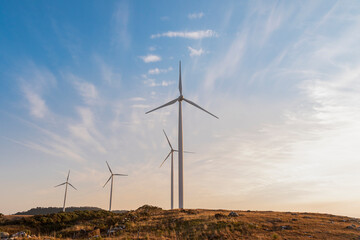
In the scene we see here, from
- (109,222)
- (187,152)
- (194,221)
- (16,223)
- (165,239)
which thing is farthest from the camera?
(187,152)

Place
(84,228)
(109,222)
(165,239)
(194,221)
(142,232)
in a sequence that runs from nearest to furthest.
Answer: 1. (165,239)
2. (142,232)
3. (194,221)
4. (84,228)
5. (109,222)

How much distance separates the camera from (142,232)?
3244 centimetres

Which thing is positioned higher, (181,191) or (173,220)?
(181,191)

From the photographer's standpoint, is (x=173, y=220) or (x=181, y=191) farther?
(x=181, y=191)

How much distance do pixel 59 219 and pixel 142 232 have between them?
84.3ft

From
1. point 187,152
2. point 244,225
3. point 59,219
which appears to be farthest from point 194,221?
point 187,152

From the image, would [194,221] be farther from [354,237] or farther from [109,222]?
[354,237]

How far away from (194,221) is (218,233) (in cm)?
751

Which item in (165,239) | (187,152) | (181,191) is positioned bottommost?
(165,239)

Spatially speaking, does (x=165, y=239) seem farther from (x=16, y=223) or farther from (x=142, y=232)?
(x=16, y=223)

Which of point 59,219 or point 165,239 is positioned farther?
point 59,219

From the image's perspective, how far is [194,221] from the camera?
36.2 m

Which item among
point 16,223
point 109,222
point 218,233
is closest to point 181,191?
point 109,222

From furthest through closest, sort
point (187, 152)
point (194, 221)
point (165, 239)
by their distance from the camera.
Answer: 1. point (187, 152)
2. point (194, 221)
3. point (165, 239)
